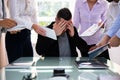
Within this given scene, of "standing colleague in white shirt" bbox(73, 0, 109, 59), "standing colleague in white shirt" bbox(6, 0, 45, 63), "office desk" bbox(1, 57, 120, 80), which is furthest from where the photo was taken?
"standing colleague in white shirt" bbox(73, 0, 109, 59)

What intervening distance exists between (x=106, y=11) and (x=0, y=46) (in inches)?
69.3

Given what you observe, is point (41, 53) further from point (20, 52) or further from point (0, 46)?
point (0, 46)

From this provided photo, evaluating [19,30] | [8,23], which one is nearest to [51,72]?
[8,23]

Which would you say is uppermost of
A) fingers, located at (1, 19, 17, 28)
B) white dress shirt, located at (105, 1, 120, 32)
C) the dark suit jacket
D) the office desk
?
white dress shirt, located at (105, 1, 120, 32)

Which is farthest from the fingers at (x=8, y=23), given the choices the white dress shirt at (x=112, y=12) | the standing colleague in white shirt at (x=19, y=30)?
the white dress shirt at (x=112, y=12)

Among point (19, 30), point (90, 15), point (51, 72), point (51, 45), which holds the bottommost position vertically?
point (51, 72)

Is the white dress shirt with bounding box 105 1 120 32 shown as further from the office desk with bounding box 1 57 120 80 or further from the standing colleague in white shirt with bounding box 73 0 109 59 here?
the office desk with bounding box 1 57 120 80

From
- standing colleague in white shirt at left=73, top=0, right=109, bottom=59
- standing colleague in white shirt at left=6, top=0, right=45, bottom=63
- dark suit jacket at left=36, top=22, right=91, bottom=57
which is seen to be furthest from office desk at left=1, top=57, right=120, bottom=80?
standing colleague in white shirt at left=73, top=0, right=109, bottom=59

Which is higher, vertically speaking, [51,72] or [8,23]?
[8,23]

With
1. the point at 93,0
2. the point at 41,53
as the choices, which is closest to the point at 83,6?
the point at 93,0

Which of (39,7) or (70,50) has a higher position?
(39,7)

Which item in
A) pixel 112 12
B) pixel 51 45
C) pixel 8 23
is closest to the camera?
pixel 8 23

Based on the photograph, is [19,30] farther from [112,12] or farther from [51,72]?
[112,12]

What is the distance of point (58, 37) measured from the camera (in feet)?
8.46
